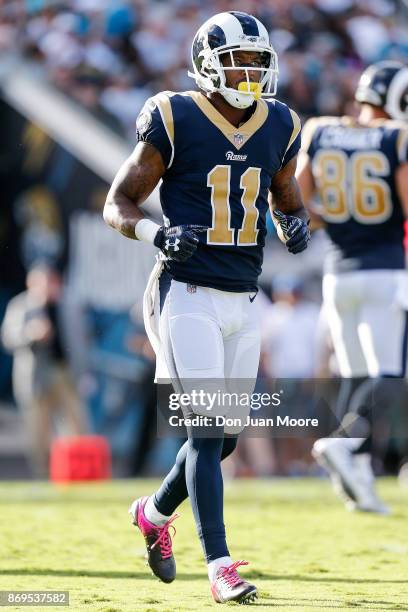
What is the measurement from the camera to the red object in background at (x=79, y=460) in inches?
370

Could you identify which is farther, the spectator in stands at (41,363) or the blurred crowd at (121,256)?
the blurred crowd at (121,256)

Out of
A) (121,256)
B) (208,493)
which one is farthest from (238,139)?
(121,256)

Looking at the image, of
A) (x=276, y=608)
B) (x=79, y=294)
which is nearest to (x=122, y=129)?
(x=79, y=294)

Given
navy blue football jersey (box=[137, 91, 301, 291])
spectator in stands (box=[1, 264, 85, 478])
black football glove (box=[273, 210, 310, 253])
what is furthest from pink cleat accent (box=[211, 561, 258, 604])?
spectator in stands (box=[1, 264, 85, 478])

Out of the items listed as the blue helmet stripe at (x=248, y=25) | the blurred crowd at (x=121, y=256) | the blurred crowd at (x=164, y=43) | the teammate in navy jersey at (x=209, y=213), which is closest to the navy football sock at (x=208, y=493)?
the teammate in navy jersey at (x=209, y=213)

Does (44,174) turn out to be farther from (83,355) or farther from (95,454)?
(95,454)

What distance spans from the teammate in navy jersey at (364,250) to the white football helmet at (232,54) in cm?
219

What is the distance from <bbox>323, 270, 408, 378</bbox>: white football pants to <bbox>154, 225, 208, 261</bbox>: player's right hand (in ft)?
8.59

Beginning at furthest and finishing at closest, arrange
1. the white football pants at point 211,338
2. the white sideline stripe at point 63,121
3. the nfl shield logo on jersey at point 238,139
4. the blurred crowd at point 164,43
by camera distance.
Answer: the blurred crowd at point 164,43, the white sideline stripe at point 63,121, the nfl shield logo on jersey at point 238,139, the white football pants at point 211,338

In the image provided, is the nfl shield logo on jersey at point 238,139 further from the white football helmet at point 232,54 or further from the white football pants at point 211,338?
the white football pants at point 211,338

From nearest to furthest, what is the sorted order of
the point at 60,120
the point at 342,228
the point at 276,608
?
the point at 276,608
the point at 342,228
the point at 60,120

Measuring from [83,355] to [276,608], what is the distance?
7.43 meters

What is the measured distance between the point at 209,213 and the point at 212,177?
0.40ft

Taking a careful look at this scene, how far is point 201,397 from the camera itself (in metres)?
4.04
